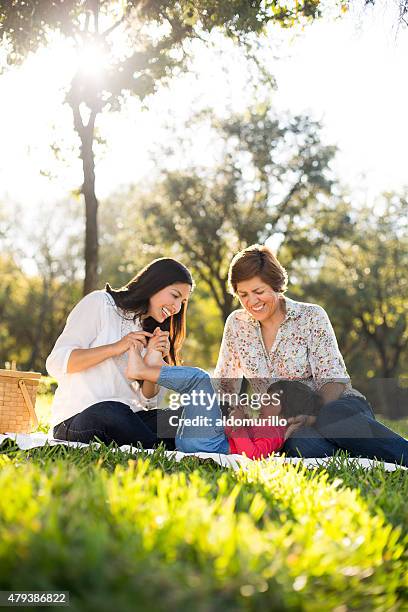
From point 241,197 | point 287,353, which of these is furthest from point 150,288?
point 241,197

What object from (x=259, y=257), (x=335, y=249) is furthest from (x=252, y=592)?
(x=335, y=249)

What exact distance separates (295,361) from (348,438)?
2.42ft

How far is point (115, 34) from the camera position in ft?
37.7

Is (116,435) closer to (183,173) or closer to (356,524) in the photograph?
(356,524)

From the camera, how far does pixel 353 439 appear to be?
4906 mm

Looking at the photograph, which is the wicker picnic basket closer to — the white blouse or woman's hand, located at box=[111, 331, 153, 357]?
the white blouse

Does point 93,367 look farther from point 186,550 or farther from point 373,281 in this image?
point 373,281

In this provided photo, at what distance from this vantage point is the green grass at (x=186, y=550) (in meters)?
1.76

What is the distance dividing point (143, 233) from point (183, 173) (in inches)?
95.1

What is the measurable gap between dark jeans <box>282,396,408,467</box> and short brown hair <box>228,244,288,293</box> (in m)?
0.97

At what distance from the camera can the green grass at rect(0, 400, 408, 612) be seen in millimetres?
1759

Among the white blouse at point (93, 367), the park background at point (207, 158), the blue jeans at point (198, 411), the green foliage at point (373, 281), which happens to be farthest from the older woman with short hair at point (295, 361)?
the green foliage at point (373, 281)

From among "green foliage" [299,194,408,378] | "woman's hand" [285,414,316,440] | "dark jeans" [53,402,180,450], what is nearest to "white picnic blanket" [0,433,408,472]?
"dark jeans" [53,402,180,450]

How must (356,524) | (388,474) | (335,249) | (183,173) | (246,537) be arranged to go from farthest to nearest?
(335,249)
(183,173)
(388,474)
(356,524)
(246,537)
